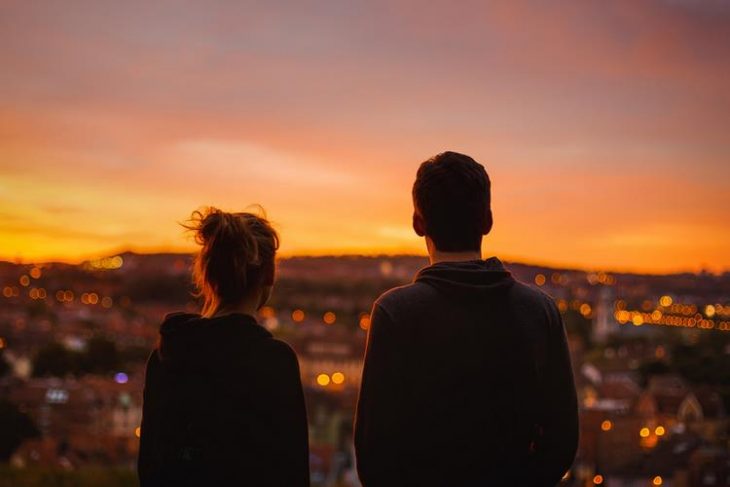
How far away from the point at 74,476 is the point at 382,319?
8343 millimetres

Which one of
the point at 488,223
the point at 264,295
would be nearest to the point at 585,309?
the point at 264,295

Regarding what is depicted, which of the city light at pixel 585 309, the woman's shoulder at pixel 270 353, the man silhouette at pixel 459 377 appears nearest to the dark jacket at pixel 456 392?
the man silhouette at pixel 459 377

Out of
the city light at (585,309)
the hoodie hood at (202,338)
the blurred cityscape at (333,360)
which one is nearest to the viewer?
the hoodie hood at (202,338)

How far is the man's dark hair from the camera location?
2201 millimetres

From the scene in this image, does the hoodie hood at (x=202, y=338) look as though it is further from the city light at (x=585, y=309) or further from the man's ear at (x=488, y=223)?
the city light at (x=585, y=309)

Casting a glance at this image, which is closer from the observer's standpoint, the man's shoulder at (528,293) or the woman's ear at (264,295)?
the man's shoulder at (528,293)

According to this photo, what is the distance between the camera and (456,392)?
2164mm

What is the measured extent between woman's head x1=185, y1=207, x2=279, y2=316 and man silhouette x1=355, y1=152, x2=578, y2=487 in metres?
0.31

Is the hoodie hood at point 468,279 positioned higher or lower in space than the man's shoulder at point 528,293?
higher

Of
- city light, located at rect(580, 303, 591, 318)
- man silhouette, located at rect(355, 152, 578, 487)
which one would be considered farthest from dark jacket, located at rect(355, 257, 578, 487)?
city light, located at rect(580, 303, 591, 318)

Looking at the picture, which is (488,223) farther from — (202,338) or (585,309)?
(585,309)

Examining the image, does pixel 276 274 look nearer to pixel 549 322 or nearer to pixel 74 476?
pixel 549 322

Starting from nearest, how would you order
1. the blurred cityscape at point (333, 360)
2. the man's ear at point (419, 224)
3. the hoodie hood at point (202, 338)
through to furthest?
the man's ear at point (419, 224)
the hoodie hood at point (202, 338)
the blurred cityscape at point (333, 360)

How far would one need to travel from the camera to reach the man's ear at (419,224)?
2.25 m
